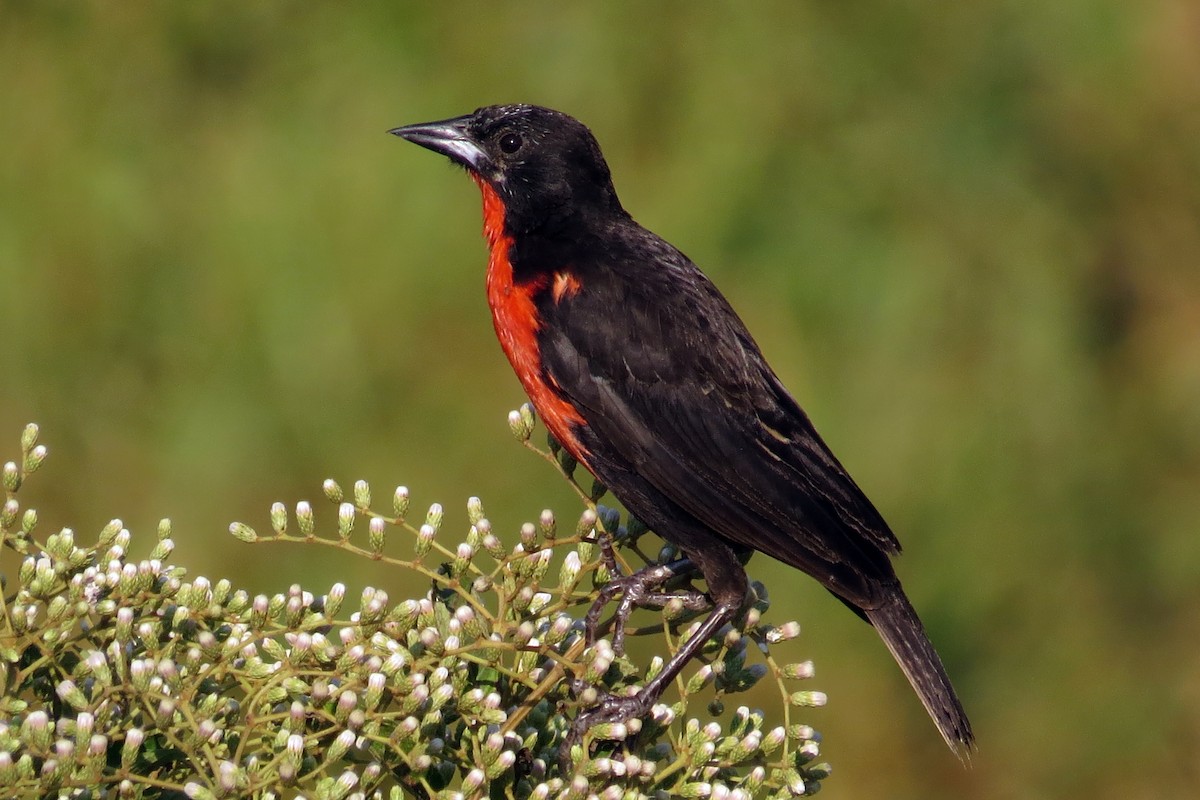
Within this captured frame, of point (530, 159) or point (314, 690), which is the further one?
point (530, 159)

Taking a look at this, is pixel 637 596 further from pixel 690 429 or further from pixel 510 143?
pixel 510 143

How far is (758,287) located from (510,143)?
2.26m

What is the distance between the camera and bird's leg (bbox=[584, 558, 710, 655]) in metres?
2.75

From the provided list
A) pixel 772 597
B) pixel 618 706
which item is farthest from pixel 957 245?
pixel 618 706

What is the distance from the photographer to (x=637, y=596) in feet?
9.61

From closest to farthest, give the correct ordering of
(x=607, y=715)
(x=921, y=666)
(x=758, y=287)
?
(x=607, y=715)
(x=921, y=666)
(x=758, y=287)

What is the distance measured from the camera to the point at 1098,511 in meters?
6.14

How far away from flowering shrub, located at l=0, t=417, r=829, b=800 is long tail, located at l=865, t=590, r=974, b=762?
0.83 metres

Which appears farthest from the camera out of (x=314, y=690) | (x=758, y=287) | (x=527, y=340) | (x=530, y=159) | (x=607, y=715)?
(x=758, y=287)

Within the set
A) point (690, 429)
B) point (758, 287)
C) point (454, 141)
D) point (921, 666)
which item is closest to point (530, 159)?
point (454, 141)

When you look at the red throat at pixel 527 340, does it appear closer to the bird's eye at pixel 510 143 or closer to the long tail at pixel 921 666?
the bird's eye at pixel 510 143

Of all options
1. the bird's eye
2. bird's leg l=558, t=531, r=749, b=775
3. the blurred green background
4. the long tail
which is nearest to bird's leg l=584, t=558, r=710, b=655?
bird's leg l=558, t=531, r=749, b=775

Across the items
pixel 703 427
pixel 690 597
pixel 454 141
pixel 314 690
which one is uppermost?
pixel 454 141

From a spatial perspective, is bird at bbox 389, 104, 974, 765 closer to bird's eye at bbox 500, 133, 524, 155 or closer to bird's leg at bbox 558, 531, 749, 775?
bird's leg at bbox 558, 531, 749, 775
